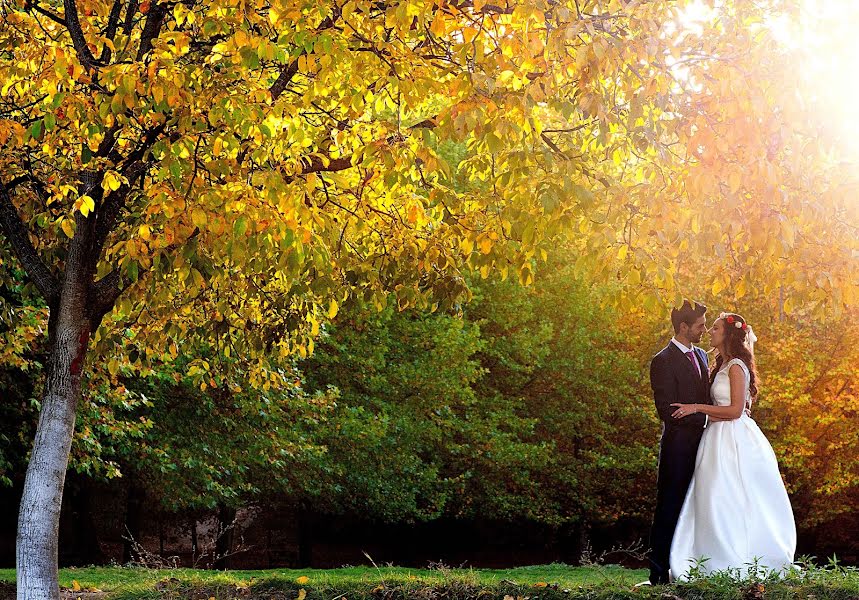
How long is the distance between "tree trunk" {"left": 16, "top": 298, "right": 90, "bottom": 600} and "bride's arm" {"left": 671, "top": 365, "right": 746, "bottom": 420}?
16.2ft

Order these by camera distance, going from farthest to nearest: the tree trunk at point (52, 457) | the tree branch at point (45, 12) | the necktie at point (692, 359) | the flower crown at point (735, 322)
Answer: the flower crown at point (735, 322) < the necktie at point (692, 359) < the tree branch at point (45, 12) < the tree trunk at point (52, 457)

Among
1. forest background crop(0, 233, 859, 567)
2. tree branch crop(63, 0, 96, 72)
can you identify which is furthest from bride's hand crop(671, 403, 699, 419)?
forest background crop(0, 233, 859, 567)

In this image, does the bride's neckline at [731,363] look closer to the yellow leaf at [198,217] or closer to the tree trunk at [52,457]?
the yellow leaf at [198,217]

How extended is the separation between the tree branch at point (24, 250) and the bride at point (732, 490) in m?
5.26

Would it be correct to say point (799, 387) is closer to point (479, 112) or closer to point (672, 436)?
point (672, 436)

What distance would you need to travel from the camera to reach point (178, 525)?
2686 cm

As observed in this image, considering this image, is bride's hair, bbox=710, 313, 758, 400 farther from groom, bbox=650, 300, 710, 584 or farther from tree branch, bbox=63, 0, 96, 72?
tree branch, bbox=63, 0, 96, 72

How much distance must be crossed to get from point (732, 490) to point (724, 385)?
2.91ft

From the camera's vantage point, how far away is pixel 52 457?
8.09 m

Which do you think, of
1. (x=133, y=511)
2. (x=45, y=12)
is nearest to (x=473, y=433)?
(x=133, y=511)

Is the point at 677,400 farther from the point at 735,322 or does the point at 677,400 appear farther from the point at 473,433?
the point at 473,433

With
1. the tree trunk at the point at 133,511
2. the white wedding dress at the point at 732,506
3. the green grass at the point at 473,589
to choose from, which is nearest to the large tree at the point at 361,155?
the green grass at the point at 473,589

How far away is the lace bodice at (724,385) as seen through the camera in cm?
909

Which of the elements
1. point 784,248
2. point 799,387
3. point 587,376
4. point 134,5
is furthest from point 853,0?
point 587,376
